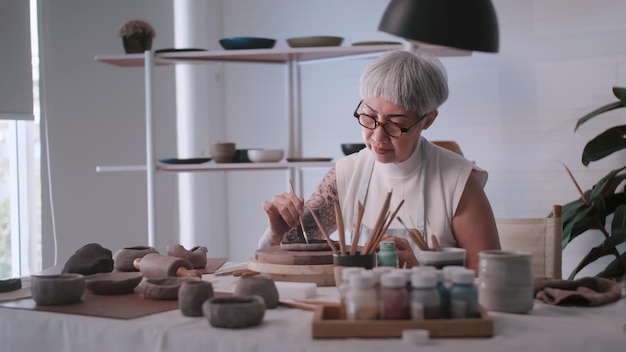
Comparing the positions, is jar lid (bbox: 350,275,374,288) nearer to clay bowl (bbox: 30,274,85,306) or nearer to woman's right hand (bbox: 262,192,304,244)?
clay bowl (bbox: 30,274,85,306)

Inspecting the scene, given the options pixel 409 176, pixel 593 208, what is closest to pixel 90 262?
pixel 409 176

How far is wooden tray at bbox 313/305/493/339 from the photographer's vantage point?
1390mm

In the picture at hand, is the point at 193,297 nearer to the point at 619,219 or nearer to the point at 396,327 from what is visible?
the point at 396,327

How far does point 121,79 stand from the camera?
5156 millimetres

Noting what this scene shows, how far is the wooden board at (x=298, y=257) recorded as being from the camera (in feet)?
6.42

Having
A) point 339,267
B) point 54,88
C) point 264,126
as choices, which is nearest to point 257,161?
point 264,126

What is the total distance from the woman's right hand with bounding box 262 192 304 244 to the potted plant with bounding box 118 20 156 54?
2496 mm

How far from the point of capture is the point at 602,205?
3.83 m

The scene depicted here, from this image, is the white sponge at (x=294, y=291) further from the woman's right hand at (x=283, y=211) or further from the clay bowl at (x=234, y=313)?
the woman's right hand at (x=283, y=211)

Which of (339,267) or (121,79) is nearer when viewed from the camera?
(339,267)

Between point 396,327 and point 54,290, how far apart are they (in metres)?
0.80

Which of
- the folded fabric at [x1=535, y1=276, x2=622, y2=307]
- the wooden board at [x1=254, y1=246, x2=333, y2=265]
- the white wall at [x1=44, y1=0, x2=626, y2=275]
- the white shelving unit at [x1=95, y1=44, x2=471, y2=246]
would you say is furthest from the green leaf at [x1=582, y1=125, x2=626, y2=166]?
the wooden board at [x1=254, y1=246, x2=333, y2=265]

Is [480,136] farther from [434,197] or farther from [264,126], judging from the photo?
[434,197]

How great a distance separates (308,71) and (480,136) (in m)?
1.25
